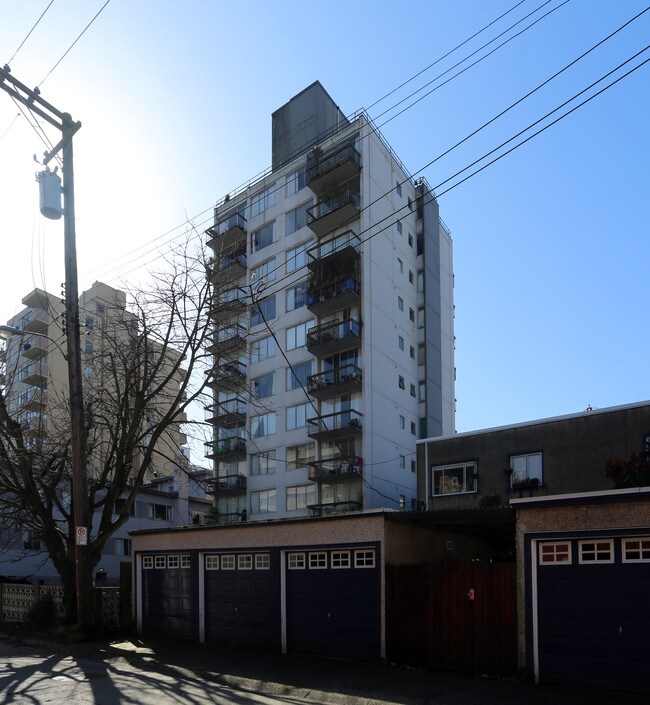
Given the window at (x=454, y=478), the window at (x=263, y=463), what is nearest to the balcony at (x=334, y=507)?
the window at (x=263, y=463)

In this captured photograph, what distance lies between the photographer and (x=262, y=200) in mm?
46062

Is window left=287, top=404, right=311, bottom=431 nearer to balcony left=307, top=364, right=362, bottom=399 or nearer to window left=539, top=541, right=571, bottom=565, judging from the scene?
balcony left=307, top=364, right=362, bottom=399

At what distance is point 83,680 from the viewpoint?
43.0 feet

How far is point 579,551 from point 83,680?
9.68m

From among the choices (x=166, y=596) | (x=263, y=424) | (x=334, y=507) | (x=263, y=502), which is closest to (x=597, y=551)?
(x=166, y=596)

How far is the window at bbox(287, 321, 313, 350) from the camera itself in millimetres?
40969

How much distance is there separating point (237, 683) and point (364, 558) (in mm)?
3451

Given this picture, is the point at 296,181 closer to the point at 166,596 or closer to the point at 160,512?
the point at 160,512

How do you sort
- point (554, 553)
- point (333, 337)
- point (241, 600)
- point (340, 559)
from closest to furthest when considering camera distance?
point (554, 553) < point (340, 559) < point (241, 600) < point (333, 337)

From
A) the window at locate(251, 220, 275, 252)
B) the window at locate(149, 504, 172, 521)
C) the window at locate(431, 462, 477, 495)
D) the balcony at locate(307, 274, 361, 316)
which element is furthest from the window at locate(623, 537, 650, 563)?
the window at locate(149, 504, 172, 521)

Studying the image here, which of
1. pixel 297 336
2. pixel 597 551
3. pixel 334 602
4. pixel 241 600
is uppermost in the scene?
pixel 297 336

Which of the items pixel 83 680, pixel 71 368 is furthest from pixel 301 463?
pixel 83 680

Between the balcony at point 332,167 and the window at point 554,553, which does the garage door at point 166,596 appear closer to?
the window at point 554,553

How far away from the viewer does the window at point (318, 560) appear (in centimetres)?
1491
